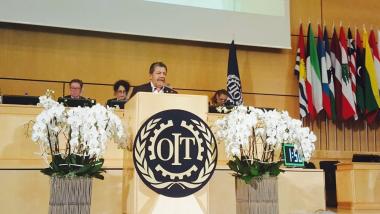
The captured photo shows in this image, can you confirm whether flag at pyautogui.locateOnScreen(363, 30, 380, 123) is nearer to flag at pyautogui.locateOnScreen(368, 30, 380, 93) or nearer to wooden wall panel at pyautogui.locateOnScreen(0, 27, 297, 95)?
flag at pyautogui.locateOnScreen(368, 30, 380, 93)

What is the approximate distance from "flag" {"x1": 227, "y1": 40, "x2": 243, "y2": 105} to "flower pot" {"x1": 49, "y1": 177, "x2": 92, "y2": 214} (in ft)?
12.4

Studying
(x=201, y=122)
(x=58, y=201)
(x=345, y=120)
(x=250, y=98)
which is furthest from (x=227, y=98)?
(x=58, y=201)

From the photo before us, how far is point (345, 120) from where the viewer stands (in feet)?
24.9

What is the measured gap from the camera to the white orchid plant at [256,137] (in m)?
2.93

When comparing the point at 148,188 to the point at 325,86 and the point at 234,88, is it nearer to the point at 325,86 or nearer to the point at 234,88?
the point at 234,88

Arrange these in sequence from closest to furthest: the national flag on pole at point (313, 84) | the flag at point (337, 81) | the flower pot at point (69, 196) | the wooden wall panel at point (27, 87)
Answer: the flower pot at point (69, 196), the wooden wall panel at point (27, 87), the national flag on pole at point (313, 84), the flag at point (337, 81)

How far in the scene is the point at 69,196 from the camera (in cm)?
273

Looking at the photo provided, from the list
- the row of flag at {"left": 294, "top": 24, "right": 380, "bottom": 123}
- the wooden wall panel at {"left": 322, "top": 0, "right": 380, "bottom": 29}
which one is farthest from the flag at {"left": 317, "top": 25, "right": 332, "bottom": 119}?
the wooden wall panel at {"left": 322, "top": 0, "right": 380, "bottom": 29}

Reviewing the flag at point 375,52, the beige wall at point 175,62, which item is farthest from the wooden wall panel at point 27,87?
the flag at point 375,52

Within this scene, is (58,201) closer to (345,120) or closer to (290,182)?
(290,182)

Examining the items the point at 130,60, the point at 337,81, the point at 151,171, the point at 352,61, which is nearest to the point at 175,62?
the point at 130,60

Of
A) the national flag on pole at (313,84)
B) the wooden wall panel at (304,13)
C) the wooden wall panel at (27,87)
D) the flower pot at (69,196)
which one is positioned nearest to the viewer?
the flower pot at (69,196)

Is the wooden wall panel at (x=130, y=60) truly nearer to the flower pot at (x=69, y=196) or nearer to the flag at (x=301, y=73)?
the flag at (x=301, y=73)

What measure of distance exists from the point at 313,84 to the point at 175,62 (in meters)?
1.96
